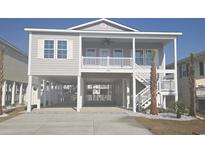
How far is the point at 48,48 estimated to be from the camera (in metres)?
17.5

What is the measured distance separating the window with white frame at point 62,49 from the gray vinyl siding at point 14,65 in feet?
30.3

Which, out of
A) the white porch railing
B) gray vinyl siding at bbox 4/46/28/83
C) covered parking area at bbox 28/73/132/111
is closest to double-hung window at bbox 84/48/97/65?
covered parking area at bbox 28/73/132/111

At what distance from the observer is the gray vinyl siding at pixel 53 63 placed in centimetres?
1728

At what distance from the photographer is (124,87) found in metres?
21.8

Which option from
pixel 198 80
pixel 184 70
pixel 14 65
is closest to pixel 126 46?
pixel 198 80

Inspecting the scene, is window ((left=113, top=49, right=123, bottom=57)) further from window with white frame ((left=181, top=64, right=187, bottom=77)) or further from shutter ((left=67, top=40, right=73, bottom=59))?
window with white frame ((left=181, top=64, right=187, bottom=77))

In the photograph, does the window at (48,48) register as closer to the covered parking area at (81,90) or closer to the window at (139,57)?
the covered parking area at (81,90)

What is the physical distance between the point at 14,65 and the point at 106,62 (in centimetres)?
1376

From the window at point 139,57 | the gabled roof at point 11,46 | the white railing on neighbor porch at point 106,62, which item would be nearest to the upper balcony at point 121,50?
the window at point 139,57

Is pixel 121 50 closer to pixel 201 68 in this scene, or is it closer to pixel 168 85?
pixel 168 85

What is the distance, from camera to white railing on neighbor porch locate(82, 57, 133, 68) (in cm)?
1823
